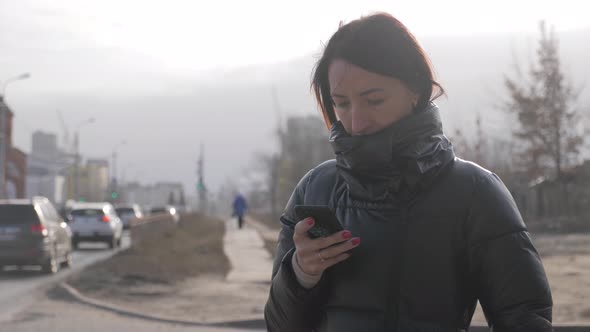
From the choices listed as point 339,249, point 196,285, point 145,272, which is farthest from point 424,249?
point 145,272

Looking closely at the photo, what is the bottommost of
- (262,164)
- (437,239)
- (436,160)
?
(262,164)

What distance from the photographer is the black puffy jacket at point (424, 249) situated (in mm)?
2166

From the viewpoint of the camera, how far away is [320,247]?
2.17 meters

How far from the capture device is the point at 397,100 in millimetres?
2314

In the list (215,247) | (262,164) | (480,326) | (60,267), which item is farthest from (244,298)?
(262,164)

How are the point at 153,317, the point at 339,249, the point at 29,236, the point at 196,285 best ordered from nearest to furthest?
the point at 339,249
the point at 153,317
the point at 196,285
the point at 29,236

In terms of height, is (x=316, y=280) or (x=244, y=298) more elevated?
(x=316, y=280)

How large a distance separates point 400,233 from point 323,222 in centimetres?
19

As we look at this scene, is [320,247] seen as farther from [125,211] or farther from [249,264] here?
[125,211]

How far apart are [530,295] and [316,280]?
1.68ft

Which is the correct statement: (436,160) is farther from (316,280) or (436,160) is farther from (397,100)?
(316,280)

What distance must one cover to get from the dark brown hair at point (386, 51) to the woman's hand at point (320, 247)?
1.43 ft

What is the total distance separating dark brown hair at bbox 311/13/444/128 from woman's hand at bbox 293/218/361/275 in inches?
17.1

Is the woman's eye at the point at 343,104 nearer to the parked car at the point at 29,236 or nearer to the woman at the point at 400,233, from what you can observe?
the woman at the point at 400,233
